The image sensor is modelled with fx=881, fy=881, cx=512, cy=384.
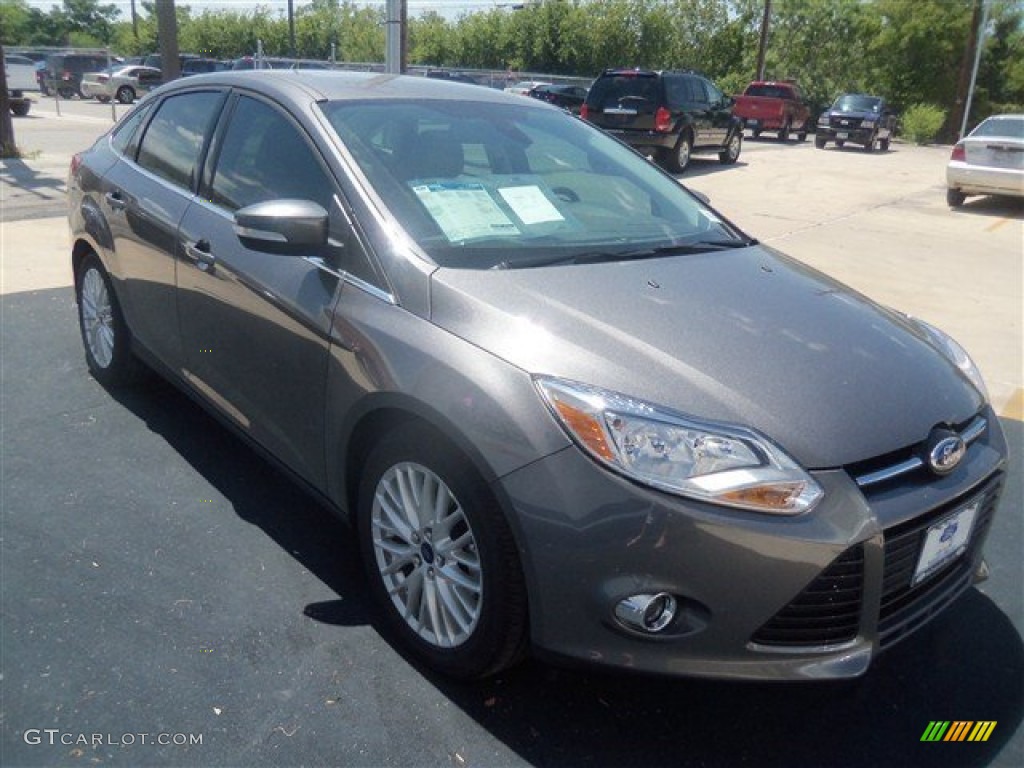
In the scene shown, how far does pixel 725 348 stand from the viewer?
94.0 inches

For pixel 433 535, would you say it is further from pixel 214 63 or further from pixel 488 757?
pixel 214 63

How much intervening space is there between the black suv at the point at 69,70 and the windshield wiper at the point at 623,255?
3760 centimetres

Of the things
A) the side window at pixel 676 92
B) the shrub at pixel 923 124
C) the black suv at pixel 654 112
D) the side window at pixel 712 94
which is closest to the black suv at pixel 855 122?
the shrub at pixel 923 124

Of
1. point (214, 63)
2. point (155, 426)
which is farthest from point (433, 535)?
point (214, 63)

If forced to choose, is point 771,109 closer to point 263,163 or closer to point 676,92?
point 676,92

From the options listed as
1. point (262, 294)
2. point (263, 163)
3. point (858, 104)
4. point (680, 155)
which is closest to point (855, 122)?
point (858, 104)

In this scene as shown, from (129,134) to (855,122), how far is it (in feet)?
85.0

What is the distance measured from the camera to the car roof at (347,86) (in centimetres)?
326

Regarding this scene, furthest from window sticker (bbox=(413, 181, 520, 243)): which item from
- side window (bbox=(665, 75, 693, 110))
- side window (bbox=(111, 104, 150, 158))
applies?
side window (bbox=(665, 75, 693, 110))

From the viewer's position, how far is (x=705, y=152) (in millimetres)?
18609

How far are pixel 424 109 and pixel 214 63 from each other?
3249 centimetres

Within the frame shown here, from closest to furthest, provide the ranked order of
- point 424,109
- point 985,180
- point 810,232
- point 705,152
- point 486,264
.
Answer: point 486,264, point 424,109, point 810,232, point 985,180, point 705,152

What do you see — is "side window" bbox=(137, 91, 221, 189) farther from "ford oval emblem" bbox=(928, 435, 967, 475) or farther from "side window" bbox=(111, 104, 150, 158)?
"ford oval emblem" bbox=(928, 435, 967, 475)

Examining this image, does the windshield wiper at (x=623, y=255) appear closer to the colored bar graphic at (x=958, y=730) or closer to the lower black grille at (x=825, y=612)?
the lower black grille at (x=825, y=612)
